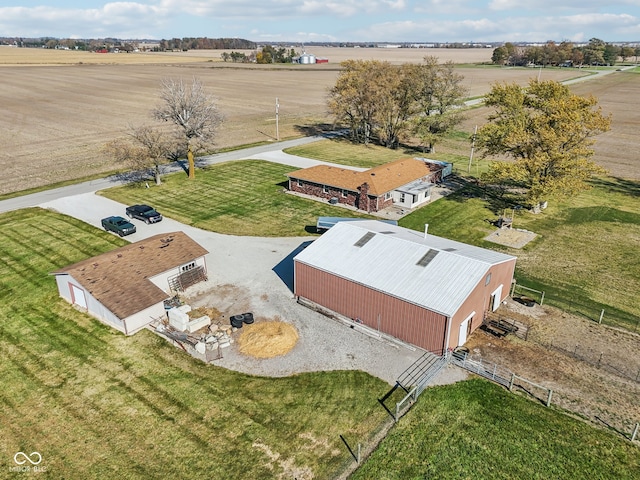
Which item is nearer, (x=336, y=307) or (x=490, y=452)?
(x=490, y=452)

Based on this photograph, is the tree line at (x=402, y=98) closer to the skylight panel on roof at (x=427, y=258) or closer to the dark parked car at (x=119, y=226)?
the dark parked car at (x=119, y=226)

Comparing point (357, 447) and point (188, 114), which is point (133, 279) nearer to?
point (357, 447)

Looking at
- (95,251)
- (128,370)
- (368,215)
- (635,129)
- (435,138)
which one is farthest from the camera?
(635,129)

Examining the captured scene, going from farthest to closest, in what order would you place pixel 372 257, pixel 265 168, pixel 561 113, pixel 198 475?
pixel 265 168 → pixel 561 113 → pixel 372 257 → pixel 198 475

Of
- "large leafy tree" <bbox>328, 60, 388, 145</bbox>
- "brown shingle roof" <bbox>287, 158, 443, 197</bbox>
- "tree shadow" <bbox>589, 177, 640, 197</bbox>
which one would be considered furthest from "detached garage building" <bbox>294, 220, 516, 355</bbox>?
"large leafy tree" <bbox>328, 60, 388, 145</bbox>

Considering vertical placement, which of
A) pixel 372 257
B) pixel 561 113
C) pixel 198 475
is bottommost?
pixel 198 475

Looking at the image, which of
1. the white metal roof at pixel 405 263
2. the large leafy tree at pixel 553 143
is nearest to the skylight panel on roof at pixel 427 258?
the white metal roof at pixel 405 263

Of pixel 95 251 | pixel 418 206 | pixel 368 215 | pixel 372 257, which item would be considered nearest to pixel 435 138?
pixel 418 206

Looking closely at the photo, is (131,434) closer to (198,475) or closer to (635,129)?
(198,475)

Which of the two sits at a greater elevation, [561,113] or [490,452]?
[561,113]
